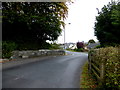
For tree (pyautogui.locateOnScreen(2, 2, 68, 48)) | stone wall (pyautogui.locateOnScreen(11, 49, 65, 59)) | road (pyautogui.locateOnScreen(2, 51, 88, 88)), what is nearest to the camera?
road (pyautogui.locateOnScreen(2, 51, 88, 88))

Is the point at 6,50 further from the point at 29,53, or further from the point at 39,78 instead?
the point at 39,78

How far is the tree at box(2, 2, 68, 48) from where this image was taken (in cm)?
1096

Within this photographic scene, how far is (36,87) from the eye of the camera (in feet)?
12.0

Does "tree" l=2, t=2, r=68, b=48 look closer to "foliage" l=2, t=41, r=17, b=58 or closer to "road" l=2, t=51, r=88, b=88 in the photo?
"foliage" l=2, t=41, r=17, b=58

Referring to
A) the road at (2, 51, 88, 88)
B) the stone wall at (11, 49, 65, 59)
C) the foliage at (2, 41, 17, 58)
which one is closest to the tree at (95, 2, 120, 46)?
the road at (2, 51, 88, 88)

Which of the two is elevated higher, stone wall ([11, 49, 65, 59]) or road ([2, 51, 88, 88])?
stone wall ([11, 49, 65, 59])

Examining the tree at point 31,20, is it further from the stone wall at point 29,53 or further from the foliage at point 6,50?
the foliage at point 6,50

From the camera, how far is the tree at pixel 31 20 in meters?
11.0

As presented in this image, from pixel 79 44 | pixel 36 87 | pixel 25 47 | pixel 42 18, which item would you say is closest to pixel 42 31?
pixel 42 18

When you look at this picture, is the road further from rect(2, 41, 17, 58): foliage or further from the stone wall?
the stone wall

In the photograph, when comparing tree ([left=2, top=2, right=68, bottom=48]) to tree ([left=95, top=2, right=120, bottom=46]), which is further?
tree ([left=2, top=2, right=68, bottom=48])

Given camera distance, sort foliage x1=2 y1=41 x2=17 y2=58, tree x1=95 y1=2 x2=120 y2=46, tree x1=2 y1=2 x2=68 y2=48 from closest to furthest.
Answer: foliage x1=2 y1=41 x2=17 y2=58 → tree x1=95 y1=2 x2=120 y2=46 → tree x1=2 y1=2 x2=68 y2=48

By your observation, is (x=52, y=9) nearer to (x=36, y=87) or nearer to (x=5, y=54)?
A: (x=5, y=54)

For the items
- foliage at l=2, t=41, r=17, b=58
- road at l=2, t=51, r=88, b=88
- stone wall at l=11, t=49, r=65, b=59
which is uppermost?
foliage at l=2, t=41, r=17, b=58
